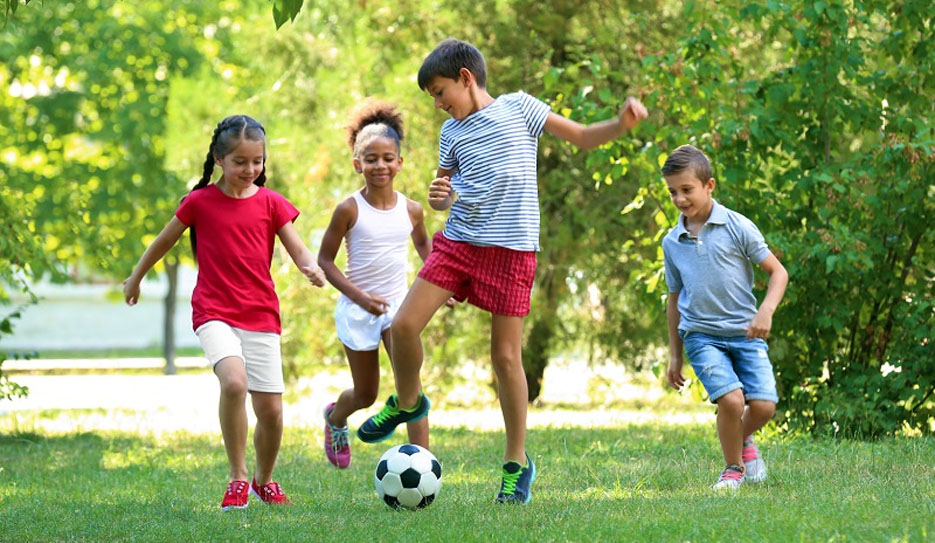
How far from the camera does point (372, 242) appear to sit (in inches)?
269

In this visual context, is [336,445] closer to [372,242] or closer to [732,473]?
[372,242]

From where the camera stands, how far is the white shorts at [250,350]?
5.58 m

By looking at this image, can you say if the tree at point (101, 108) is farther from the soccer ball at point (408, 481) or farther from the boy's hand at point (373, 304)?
the soccer ball at point (408, 481)

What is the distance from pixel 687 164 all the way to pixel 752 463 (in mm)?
1438

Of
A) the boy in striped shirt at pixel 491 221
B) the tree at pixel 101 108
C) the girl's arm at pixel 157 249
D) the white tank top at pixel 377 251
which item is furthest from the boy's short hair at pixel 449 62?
the tree at pixel 101 108

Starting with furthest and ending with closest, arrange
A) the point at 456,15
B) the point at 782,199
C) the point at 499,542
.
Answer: the point at 456,15
the point at 782,199
the point at 499,542

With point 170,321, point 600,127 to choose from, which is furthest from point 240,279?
point 170,321

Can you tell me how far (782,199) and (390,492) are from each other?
4135 mm

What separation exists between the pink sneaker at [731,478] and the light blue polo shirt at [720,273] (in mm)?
625

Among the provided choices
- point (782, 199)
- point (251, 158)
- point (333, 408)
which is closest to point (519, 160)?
point (251, 158)

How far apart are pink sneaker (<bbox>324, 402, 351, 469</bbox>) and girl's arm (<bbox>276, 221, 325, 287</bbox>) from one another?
1605mm

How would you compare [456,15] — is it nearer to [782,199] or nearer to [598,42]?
[598,42]

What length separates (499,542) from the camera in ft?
14.5

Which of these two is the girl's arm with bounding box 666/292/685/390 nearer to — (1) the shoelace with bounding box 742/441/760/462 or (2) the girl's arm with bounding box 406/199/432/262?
(1) the shoelace with bounding box 742/441/760/462
